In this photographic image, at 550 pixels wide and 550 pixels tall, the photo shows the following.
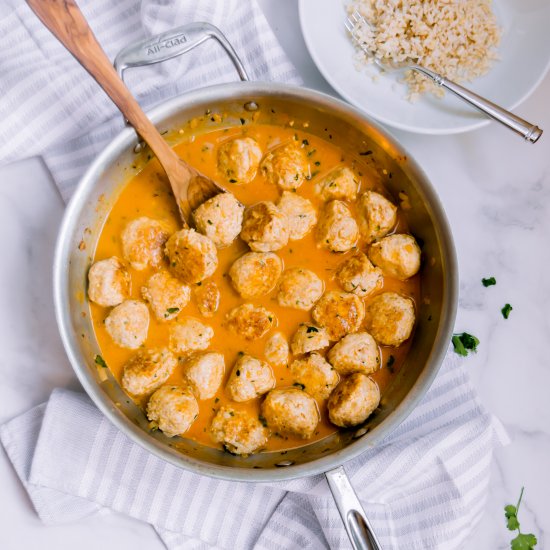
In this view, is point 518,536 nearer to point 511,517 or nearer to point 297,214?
point 511,517

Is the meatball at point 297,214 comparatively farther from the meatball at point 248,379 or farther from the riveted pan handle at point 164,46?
the riveted pan handle at point 164,46

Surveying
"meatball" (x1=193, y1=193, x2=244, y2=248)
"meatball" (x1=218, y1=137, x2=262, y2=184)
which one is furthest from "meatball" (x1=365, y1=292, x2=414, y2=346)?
"meatball" (x1=218, y1=137, x2=262, y2=184)

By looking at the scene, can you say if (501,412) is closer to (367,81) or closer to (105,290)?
(367,81)

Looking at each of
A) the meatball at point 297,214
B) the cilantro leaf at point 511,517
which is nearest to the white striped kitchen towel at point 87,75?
the meatball at point 297,214

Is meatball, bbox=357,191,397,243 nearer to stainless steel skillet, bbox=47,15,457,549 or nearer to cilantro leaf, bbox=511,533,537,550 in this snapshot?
stainless steel skillet, bbox=47,15,457,549

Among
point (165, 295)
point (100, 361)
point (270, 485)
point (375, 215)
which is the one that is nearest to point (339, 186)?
point (375, 215)
